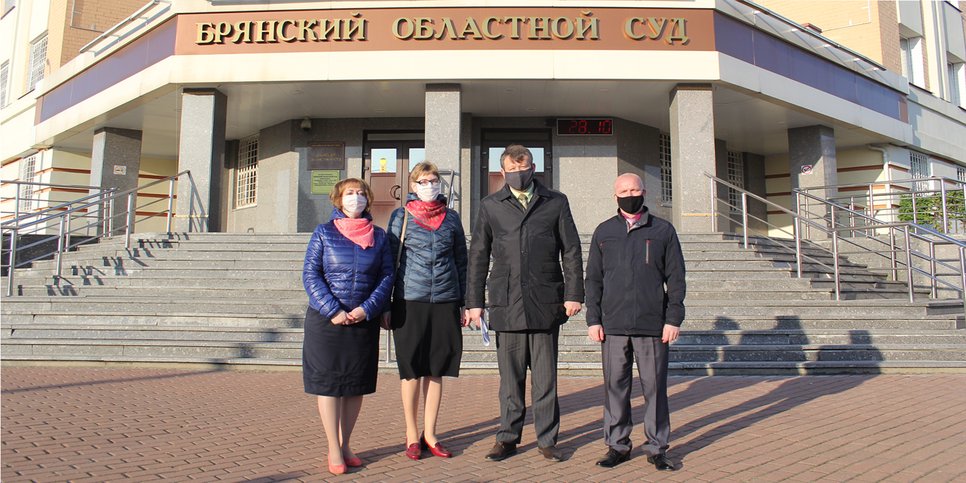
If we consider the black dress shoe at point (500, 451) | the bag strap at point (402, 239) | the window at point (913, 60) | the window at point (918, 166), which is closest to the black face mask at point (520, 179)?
the bag strap at point (402, 239)

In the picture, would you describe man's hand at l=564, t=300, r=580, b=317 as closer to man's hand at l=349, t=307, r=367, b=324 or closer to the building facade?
man's hand at l=349, t=307, r=367, b=324

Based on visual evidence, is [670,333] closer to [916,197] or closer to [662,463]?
[662,463]

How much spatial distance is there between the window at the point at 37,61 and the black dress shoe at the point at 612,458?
22781mm

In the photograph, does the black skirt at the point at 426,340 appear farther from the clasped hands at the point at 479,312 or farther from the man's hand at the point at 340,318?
the man's hand at the point at 340,318

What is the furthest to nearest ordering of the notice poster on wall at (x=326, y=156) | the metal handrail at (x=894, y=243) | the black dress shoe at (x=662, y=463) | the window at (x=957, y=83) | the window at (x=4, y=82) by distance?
the window at (x=4, y=82) < the window at (x=957, y=83) < the notice poster on wall at (x=326, y=156) < the metal handrail at (x=894, y=243) < the black dress shoe at (x=662, y=463)

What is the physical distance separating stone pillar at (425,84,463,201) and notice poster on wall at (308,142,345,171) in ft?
11.4

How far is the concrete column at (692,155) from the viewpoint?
41.0 ft

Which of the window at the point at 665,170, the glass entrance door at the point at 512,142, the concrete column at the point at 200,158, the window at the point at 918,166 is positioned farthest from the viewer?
the window at the point at 918,166

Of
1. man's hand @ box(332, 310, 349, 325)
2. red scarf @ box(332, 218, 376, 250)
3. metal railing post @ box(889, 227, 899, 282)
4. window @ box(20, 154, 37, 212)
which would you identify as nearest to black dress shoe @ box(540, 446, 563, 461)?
man's hand @ box(332, 310, 349, 325)

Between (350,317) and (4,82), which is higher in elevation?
(4,82)

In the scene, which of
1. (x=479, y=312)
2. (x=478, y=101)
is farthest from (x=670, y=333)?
(x=478, y=101)

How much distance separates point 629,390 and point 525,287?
36.0 inches

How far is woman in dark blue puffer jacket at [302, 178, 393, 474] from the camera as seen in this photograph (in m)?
3.99

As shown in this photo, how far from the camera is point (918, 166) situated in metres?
18.5
